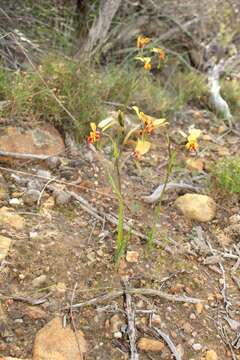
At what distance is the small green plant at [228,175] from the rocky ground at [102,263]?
0.05 m

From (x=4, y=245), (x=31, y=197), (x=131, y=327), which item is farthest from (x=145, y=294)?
(x=31, y=197)

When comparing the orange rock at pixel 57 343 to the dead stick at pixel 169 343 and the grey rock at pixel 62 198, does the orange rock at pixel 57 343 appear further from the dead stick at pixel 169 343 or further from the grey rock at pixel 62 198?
the grey rock at pixel 62 198

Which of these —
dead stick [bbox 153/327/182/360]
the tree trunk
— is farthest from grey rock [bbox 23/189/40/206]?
the tree trunk

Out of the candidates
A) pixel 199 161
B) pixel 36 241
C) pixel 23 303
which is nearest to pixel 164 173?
pixel 199 161

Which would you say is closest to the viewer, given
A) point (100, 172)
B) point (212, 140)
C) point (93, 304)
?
point (93, 304)

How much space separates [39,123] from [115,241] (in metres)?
0.96

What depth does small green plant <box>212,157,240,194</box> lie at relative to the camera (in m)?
2.75

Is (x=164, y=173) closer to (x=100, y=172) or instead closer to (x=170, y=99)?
(x=100, y=172)

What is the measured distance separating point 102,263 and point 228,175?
3.20 feet

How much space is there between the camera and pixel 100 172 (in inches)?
110

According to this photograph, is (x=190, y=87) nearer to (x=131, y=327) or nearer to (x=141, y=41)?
(x=141, y=41)

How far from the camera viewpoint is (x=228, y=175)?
2787 millimetres

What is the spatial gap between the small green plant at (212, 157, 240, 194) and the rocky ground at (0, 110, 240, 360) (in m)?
0.05

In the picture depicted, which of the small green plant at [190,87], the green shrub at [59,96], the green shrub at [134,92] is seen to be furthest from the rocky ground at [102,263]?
the small green plant at [190,87]
